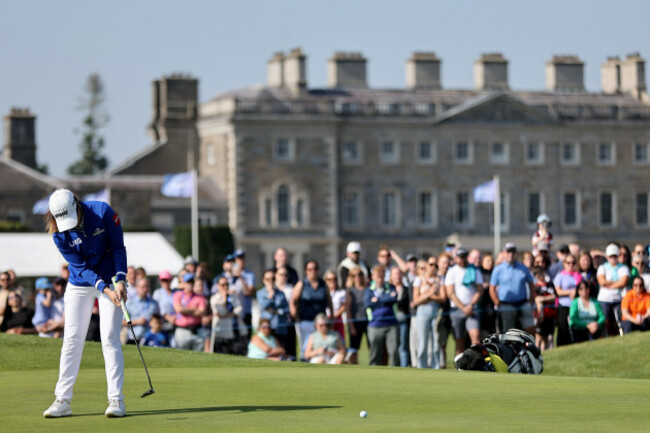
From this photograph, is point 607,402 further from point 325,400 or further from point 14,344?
point 14,344

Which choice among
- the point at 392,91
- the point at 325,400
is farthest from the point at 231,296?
the point at 392,91

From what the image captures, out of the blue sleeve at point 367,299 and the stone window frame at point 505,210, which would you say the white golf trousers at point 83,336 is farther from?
the stone window frame at point 505,210

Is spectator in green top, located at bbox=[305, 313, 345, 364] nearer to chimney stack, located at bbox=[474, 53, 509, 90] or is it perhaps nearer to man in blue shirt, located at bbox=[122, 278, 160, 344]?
man in blue shirt, located at bbox=[122, 278, 160, 344]

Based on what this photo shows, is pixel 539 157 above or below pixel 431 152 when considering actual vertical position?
below

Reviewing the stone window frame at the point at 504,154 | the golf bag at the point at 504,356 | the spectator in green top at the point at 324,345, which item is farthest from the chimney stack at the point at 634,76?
the golf bag at the point at 504,356

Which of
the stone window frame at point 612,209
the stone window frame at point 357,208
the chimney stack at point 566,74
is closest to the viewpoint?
the stone window frame at point 357,208

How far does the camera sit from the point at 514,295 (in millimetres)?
20859

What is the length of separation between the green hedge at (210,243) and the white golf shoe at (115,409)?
6158 cm

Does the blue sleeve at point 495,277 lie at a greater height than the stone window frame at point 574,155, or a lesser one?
lesser

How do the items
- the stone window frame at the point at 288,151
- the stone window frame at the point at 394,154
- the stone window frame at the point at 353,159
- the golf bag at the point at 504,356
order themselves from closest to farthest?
the golf bag at the point at 504,356, the stone window frame at the point at 288,151, the stone window frame at the point at 353,159, the stone window frame at the point at 394,154

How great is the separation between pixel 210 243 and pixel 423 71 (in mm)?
20544

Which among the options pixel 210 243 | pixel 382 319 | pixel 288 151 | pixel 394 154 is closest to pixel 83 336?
pixel 382 319

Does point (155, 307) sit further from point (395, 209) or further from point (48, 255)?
point (395, 209)

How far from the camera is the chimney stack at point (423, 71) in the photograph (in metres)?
87.6
